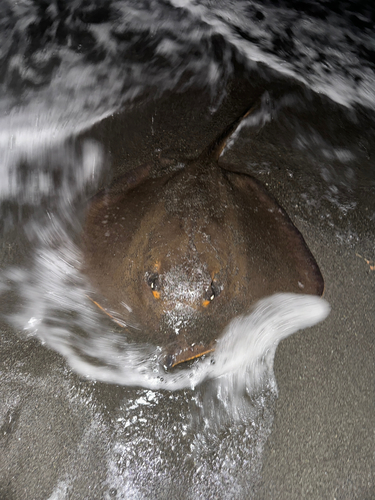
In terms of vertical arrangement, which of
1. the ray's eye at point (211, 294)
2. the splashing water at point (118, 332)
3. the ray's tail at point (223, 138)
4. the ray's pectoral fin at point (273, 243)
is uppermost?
the ray's tail at point (223, 138)

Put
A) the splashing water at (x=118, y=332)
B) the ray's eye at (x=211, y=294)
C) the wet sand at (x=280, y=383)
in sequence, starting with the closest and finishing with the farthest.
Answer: the wet sand at (x=280, y=383) → the splashing water at (x=118, y=332) → the ray's eye at (x=211, y=294)

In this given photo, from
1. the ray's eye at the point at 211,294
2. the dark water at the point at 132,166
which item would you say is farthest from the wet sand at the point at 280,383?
the ray's eye at the point at 211,294

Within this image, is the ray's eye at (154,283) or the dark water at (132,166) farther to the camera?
the ray's eye at (154,283)

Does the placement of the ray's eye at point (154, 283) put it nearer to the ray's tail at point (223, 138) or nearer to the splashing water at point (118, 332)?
the splashing water at point (118, 332)

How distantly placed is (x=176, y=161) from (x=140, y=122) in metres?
0.31

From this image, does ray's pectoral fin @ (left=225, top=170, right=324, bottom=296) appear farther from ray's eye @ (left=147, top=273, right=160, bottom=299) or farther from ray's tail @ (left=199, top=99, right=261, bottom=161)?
ray's eye @ (left=147, top=273, right=160, bottom=299)

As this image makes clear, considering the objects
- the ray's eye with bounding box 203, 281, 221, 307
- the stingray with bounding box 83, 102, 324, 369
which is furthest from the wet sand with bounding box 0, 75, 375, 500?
the ray's eye with bounding box 203, 281, 221, 307

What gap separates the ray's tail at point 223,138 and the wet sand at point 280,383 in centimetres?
5

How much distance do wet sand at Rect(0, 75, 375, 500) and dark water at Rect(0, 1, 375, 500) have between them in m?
0.01

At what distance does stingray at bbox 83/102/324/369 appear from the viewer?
6.96 ft

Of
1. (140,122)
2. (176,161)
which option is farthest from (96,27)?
(176,161)

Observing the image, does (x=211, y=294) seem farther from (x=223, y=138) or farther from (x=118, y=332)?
(x=223, y=138)

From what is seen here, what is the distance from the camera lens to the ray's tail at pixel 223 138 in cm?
207

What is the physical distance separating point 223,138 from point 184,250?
701mm
